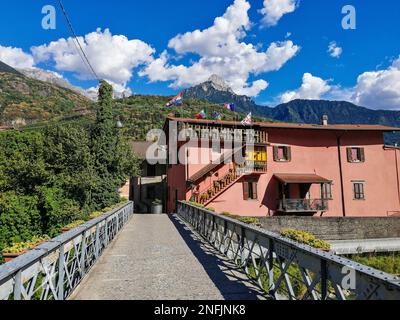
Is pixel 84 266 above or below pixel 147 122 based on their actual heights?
below

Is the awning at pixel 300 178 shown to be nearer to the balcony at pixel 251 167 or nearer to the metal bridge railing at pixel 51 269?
the balcony at pixel 251 167

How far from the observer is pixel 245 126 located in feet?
83.3

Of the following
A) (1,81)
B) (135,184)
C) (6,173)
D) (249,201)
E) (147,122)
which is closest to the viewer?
(6,173)

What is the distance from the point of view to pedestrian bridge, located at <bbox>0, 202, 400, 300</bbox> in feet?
11.4

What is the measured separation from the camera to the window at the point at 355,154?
26.8m

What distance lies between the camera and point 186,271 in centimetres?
707

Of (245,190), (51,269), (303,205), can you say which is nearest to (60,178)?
(245,190)

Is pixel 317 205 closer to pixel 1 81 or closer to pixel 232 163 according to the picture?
pixel 232 163

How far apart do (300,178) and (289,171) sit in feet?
4.59

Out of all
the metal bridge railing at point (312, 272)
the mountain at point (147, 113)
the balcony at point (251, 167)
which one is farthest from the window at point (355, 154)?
the mountain at point (147, 113)

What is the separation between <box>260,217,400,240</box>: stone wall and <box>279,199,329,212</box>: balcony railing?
334 cm

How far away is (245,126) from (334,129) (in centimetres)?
758

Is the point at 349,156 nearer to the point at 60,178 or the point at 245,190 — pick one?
the point at 245,190

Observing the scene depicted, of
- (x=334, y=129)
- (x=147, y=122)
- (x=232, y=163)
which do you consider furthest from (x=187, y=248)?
(x=147, y=122)
